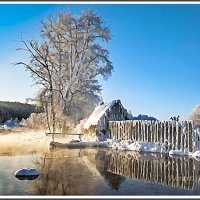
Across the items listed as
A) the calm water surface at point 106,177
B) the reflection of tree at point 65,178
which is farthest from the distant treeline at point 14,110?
the reflection of tree at point 65,178

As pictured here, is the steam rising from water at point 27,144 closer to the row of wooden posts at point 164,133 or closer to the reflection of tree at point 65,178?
the row of wooden posts at point 164,133

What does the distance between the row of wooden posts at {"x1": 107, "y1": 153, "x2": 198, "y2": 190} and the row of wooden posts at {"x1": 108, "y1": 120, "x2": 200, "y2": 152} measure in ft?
6.80

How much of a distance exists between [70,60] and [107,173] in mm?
21553

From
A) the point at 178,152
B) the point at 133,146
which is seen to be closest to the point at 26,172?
the point at 178,152

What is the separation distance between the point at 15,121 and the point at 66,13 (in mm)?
27530

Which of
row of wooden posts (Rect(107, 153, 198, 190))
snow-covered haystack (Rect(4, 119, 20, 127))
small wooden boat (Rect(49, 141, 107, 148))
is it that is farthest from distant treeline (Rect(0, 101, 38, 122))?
row of wooden posts (Rect(107, 153, 198, 190))

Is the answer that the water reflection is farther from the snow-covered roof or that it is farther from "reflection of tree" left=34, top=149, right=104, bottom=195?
the snow-covered roof

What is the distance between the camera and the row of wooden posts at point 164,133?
16359 millimetres

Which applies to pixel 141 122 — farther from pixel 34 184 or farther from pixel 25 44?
pixel 25 44

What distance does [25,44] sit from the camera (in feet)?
99.8

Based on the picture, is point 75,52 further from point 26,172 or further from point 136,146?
point 26,172

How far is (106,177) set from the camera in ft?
33.5

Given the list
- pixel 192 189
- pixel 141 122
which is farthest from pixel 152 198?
pixel 141 122

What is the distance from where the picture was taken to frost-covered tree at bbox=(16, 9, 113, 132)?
3092 cm
